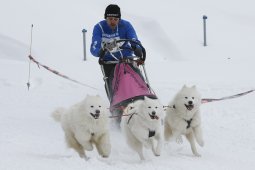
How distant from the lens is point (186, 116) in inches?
228

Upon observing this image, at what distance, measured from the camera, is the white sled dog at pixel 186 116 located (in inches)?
226

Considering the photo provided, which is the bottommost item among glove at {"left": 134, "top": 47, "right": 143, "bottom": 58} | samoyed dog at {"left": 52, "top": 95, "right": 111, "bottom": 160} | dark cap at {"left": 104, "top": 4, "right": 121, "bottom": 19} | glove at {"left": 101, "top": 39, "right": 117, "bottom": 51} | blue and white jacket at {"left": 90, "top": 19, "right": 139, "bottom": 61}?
samoyed dog at {"left": 52, "top": 95, "right": 111, "bottom": 160}

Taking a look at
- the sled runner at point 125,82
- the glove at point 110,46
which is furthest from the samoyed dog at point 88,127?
the glove at point 110,46

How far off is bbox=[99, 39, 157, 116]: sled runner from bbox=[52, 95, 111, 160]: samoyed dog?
2.40ft

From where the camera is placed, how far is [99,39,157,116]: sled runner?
6035mm

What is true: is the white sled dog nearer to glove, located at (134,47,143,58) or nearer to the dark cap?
glove, located at (134,47,143,58)

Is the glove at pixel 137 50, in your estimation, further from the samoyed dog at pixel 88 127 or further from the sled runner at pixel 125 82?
the samoyed dog at pixel 88 127

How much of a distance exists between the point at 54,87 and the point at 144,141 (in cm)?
442

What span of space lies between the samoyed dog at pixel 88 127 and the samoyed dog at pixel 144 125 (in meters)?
0.25

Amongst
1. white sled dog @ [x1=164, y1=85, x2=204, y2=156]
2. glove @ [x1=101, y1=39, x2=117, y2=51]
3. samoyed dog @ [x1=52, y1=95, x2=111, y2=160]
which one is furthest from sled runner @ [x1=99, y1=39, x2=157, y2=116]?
samoyed dog @ [x1=52, y1=95, x2=111, y2=160]

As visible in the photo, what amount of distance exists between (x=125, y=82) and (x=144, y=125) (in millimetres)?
991

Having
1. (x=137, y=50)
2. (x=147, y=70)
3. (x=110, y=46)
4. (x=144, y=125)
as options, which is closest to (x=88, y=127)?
(x=144, y=125)

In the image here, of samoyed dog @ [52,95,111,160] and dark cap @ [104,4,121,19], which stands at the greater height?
dark cap @ [104,4,121,19]

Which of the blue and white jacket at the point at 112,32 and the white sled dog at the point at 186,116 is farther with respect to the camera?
the blue and white jacket at the point at 112,32
